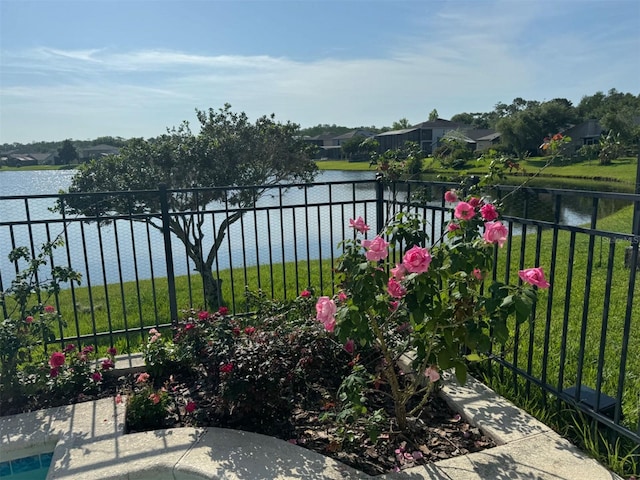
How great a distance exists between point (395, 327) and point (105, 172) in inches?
180

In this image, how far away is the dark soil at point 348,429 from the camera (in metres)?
2.32

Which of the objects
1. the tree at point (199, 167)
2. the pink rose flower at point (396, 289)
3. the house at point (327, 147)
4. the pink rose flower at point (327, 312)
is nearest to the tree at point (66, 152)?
the house at point (327, 147)

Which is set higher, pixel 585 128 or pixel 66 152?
pixel 585 128

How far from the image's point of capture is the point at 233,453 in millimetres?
2328

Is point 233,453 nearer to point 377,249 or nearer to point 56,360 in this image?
point 377,249

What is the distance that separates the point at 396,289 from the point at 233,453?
45.6 inches

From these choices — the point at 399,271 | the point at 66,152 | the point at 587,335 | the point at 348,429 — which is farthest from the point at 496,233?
the point at 66,152

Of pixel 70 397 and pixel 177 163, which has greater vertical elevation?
pixel 177 163

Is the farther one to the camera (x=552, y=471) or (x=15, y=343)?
(x=15, y=343)

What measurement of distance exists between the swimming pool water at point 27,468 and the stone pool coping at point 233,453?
0.04 meters

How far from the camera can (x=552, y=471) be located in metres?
2.13

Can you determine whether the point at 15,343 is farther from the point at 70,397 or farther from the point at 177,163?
the point at 177,163

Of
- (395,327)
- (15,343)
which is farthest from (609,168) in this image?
(15,343)

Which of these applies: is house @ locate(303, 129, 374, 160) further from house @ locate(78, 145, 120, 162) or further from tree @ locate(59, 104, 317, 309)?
house @ locate(78, 145, 120, 162)
